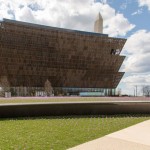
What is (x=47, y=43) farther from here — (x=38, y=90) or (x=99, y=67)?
(x=99, y=67)

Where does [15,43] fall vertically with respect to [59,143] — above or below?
above

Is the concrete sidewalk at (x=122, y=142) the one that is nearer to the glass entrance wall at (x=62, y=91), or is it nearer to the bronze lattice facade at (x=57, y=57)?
the glass entrance wall at (x=62, y=91)

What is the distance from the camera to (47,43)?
92.8m

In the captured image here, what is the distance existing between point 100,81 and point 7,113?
9146 cm

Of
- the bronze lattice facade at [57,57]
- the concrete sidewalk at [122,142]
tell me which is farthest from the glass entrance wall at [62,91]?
the concrete sidewalk at [122,142]

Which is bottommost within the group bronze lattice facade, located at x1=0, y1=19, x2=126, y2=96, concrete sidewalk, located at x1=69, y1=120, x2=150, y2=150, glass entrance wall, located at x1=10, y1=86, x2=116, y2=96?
concrete sidewalk, located at x1=69, y1=120, x2=150, y2=150

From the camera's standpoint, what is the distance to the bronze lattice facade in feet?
283

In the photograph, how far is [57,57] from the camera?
96375mm

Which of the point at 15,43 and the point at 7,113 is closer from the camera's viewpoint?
the point at 7,113

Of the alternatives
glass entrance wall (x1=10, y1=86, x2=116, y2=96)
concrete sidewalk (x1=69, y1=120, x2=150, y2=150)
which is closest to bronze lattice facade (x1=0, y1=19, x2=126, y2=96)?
glass entrance wall (x1=10, y1=86, x2=116, y2=96)

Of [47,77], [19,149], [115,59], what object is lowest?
[19,149]

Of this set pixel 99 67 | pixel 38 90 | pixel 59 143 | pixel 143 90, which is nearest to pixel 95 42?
pixel 99 67

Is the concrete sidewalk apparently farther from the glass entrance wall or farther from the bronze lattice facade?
the bronze lattice facade

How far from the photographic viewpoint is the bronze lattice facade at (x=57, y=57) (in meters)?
86.2
